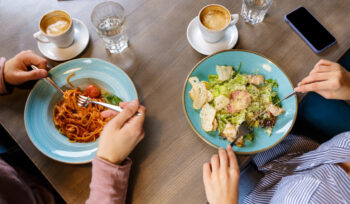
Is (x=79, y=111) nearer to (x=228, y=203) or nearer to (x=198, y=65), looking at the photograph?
(x=198, y=65)

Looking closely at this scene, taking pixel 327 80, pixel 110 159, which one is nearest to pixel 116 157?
pixel 110 159

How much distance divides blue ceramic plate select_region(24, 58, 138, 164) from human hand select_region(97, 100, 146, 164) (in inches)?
3.3

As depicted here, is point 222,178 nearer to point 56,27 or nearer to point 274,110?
point 274,110

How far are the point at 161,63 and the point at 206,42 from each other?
→ 0.26 metres

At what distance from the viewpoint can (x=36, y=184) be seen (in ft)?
4.34

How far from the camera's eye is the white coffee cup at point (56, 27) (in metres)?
1.18

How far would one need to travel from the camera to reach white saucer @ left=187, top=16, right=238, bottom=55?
1.25m

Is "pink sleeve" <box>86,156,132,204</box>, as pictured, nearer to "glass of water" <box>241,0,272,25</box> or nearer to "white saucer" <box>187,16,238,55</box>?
"white saucer" <box>187,16,238,55</box>

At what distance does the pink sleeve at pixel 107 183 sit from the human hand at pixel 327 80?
2.76 ft

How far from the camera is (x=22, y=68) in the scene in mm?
1161

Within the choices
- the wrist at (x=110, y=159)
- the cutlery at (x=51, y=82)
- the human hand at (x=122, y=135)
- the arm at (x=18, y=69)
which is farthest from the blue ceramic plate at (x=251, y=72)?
the arm at (x=18, y=69)

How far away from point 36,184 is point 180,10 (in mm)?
1238

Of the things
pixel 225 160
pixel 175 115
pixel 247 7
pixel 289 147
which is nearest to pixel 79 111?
pixel 175 115

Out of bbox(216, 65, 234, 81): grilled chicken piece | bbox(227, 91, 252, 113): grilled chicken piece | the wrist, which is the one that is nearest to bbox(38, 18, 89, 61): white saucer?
the wrist
